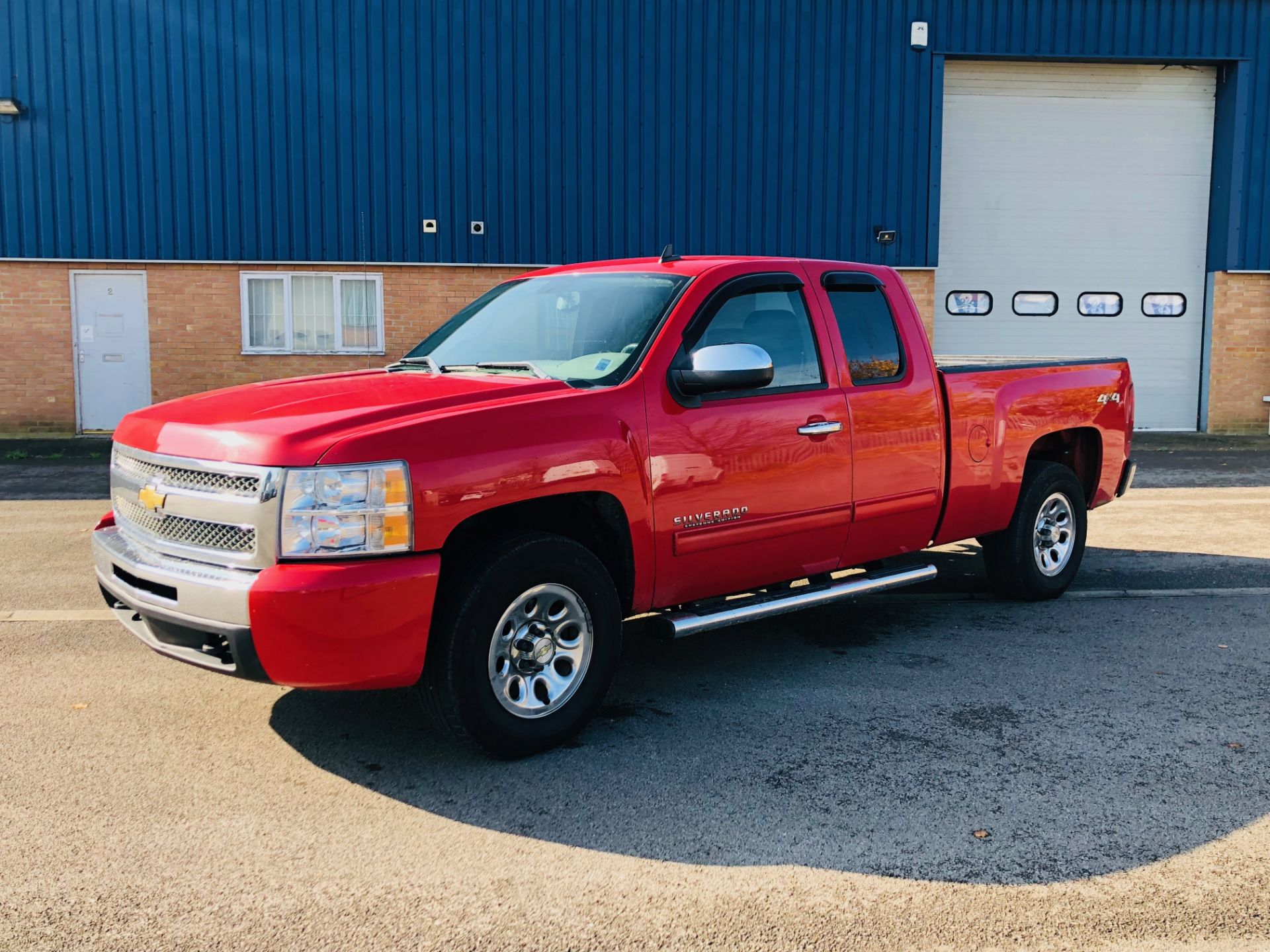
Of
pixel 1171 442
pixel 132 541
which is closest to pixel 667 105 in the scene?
pixel 1171 442

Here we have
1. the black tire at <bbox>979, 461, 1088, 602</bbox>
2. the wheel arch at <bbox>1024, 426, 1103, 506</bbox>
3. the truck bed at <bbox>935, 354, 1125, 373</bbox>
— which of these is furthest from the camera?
the wheel arch at <bbox>1024, 426, 1103, 506</bbox>

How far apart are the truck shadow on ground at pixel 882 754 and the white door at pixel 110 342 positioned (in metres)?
13.4

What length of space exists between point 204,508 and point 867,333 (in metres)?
3.35

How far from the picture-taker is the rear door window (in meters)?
5.82

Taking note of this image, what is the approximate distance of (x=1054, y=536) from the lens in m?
7.13

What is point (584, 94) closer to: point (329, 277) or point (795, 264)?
point (329, 277)

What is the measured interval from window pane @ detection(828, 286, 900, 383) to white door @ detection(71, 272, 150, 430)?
540 inches

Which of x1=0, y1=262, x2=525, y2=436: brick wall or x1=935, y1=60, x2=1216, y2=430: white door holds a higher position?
x1=935, y1=60, x2=1216, y2=430: white door

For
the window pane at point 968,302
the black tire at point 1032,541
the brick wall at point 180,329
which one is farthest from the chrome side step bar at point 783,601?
the window pane at point 968,302

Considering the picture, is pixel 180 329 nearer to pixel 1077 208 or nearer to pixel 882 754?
pixel 1077 208

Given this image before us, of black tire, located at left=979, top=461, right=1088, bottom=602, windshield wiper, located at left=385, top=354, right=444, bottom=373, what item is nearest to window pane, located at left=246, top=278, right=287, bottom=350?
windshield wiper, located at left=385, top=354, right=444, bottom=373

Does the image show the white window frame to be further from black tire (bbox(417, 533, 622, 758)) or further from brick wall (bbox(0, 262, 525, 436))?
black tire (bbox(417, 533, 622, 758))

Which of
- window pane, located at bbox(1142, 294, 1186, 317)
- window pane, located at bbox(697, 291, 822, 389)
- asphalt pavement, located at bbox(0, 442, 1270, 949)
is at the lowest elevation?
asphalt pavement, located at bbox(0, 442, 1270, 949)

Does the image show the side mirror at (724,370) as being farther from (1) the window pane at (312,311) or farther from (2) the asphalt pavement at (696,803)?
(1) the window pane at (312,311)
